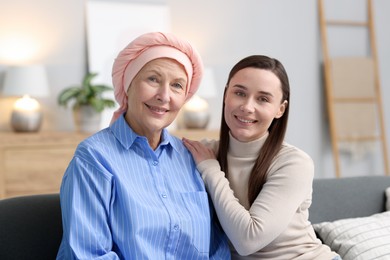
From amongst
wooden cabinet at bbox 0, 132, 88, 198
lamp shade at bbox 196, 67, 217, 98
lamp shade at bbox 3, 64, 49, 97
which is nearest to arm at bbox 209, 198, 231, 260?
wooden cabinet at bbox 0, 132, 88, 198

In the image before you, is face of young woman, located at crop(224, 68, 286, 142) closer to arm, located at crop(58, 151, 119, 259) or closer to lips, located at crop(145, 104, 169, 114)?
lips, located at crop(145, 104, 169, 114)

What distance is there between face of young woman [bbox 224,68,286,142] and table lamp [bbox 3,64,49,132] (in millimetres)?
2796

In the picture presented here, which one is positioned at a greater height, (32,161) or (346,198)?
(32,161)

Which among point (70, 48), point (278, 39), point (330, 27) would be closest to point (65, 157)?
point (70, 48)

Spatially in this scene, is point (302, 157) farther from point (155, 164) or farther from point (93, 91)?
point (93, 91)

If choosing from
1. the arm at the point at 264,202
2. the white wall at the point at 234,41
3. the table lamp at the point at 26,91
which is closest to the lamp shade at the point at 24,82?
the table lamp at the point at 26,91

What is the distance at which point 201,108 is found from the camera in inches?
201

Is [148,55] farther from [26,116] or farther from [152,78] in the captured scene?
[26,116]

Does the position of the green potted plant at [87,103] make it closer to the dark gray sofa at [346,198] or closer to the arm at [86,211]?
the dark gray sofa at [346,198]

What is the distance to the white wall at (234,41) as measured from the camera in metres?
4.90

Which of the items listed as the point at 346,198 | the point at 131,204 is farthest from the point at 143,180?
the point at 346,198

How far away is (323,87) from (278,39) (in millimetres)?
673

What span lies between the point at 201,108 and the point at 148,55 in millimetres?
3234

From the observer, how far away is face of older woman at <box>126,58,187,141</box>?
187 cm
